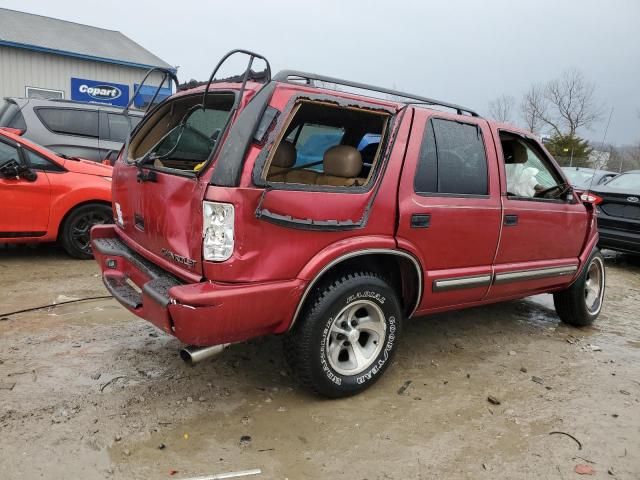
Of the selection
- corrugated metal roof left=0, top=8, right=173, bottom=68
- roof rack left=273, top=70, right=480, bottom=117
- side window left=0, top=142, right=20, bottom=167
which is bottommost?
side window left=0, top=142, right=20, bottom=167

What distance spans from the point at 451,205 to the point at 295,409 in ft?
5.38

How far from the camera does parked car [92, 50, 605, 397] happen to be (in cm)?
263

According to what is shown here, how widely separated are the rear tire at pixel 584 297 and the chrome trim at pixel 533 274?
289 mm

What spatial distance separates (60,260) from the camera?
6.07m

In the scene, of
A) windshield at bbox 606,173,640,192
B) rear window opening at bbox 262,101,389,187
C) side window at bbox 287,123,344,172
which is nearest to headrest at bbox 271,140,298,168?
rear window opening at bbox 262,101,389,187

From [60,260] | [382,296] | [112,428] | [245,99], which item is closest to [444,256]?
[382,296]

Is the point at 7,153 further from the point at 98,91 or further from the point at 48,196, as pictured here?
the point at 98,91

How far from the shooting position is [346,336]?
3.15 m

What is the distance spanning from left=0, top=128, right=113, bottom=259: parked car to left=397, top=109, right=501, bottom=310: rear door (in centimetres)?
415

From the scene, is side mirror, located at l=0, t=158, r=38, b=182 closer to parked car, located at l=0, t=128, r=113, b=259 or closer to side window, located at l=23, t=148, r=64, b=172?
parked car, located at l=0, t=128, r=113, b=259

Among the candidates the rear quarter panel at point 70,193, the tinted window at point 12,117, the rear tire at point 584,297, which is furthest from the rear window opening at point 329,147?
the tinted window at point 12,117

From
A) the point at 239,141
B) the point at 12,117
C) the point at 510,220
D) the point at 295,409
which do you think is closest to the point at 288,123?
the point at 239,141

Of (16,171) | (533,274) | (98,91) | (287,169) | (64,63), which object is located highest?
(64,63)

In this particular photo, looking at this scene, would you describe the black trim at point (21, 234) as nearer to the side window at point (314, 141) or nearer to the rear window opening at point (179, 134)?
the rear window opening at point (179, 134)
